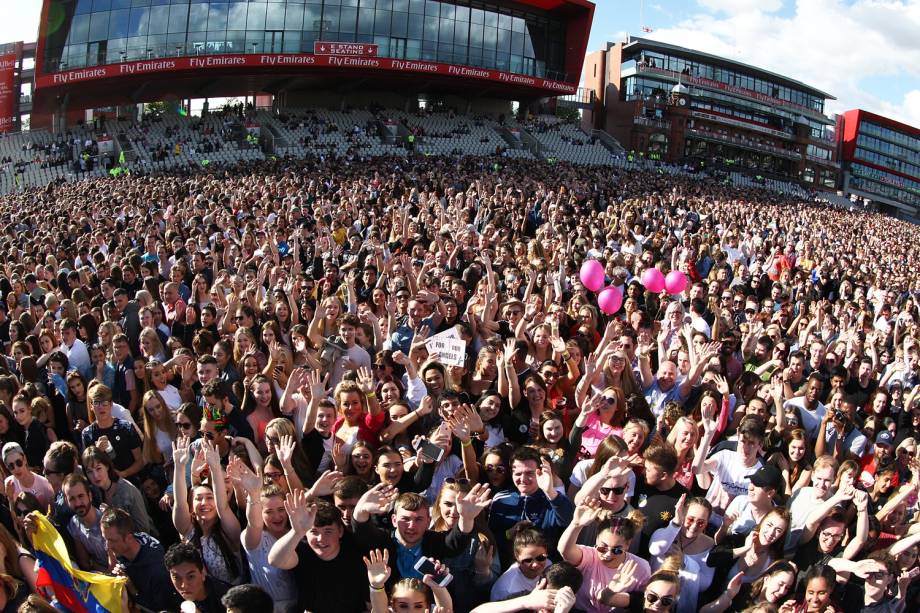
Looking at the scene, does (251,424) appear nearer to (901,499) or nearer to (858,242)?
(901,499)

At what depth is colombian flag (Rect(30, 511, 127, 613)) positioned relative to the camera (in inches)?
129

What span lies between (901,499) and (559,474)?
78.7 inches

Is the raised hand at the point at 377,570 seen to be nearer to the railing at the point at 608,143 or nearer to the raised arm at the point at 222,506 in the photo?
the raised arm at the point at 222,506

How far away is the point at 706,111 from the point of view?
6119 centimetres

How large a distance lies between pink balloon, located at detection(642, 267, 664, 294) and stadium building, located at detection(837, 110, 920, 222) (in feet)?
257

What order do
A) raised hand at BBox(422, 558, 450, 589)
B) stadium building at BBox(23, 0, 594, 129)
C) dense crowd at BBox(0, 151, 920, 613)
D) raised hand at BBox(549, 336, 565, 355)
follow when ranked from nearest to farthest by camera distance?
raised hand at BBox(422, 558, 450, 589), dense crowd at BBox(0, 151, 920, 613), raised hand at BBox(549, 336, 565, 355), stadium building at BBox(23, 0, 594, 129)

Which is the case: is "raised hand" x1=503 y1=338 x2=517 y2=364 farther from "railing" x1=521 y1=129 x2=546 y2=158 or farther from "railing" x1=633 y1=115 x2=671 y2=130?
"railing" x1=633 y1=115 x2=671 y2=130

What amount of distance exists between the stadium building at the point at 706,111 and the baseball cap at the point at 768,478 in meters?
50.6

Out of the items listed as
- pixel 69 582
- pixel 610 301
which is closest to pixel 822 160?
pixel 610 301

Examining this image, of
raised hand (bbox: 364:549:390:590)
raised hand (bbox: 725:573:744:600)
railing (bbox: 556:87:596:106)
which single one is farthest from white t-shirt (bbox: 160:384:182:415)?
railing (bbox: 556:87:596:106)

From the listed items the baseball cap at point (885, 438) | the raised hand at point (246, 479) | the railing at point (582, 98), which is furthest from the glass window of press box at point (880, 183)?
the raised hand at point (246, 479)

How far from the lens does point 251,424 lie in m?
5.14

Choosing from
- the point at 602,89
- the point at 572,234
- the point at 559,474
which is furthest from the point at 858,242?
the point at 602,89

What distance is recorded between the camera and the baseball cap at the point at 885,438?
17.3ft
